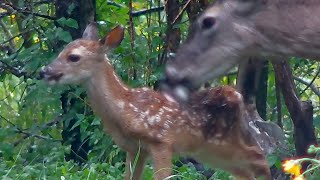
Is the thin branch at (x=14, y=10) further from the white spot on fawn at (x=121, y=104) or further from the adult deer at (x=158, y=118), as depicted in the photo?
the white spot on fawn at (x=121, y=104)

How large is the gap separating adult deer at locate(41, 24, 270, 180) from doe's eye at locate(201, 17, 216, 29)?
763 mm

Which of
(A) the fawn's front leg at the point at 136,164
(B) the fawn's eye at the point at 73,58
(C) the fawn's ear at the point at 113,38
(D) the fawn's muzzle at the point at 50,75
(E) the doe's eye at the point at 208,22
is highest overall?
(E) the doe's eye at the point at 208,22

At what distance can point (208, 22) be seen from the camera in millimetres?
6988

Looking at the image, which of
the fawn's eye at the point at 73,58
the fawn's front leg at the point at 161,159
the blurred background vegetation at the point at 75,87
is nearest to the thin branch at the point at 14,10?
the blurred background vegetation at the point at 75,87

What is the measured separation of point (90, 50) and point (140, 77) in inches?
59.2

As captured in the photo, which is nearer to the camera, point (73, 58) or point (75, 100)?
point (73, 58)

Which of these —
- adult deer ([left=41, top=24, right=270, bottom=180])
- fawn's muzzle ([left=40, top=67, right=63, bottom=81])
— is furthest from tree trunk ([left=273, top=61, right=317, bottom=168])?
fawn's muzzle ([left=40, top=67, right=63, bottom=81])

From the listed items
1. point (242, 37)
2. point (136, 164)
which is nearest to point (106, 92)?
point (136, 164)

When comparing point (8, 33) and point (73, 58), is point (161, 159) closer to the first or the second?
point (73, 58)

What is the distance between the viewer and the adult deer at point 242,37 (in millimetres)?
6660

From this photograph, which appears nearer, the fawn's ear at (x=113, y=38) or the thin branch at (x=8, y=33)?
the fawn's ear at (x=113, y=38)

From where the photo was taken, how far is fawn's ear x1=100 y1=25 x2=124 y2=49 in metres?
7.79

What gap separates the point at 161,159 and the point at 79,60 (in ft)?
3.16

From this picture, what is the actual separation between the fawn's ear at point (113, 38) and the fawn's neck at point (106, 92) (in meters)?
0.17
